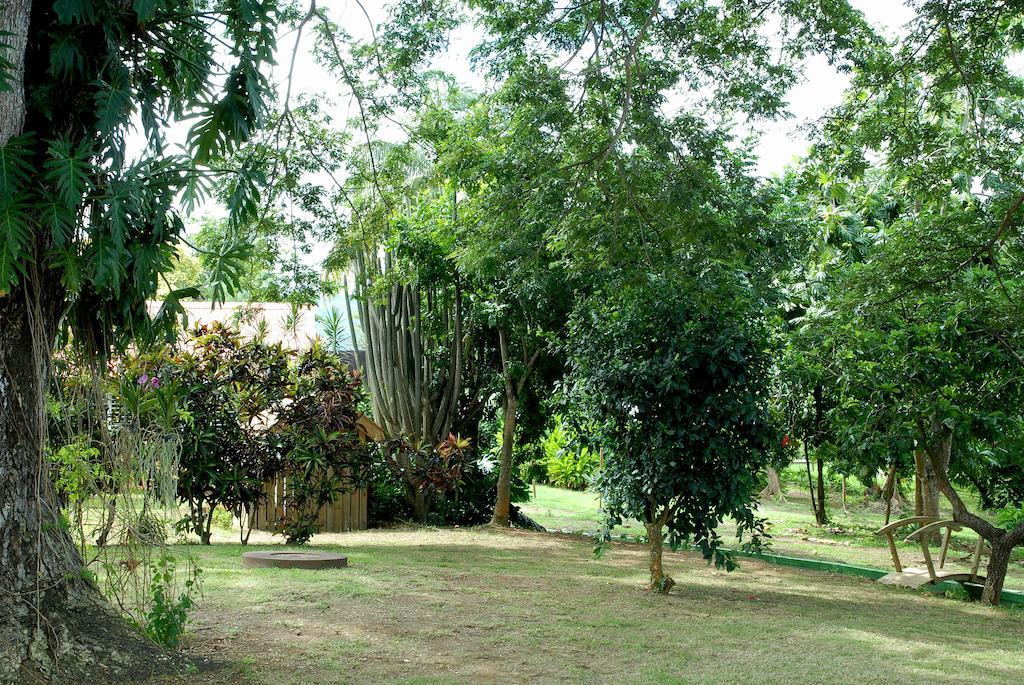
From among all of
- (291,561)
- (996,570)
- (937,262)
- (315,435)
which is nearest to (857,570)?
(996,570)

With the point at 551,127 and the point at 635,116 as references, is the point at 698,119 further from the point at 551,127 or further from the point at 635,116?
the point at 551,127

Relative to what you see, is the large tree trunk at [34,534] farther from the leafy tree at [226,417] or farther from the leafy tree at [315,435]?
the leafy tree at [315,435]

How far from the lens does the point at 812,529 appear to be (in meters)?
16.0

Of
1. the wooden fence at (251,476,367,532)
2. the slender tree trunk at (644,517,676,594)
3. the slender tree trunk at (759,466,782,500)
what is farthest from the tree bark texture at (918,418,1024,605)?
the slender tree trunk at (759,466,782,500)

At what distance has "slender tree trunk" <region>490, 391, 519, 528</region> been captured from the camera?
46.5 ft

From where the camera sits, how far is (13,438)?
507 cm

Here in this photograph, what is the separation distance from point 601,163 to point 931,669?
15.5 feet

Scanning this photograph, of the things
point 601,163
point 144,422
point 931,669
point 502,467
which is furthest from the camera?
point 502,467

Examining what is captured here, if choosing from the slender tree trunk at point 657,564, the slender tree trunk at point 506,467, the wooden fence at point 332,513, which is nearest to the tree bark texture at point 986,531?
the slender tree trunk at point 657,564

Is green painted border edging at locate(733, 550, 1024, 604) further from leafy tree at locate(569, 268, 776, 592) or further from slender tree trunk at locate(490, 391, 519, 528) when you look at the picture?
slender tree trunk at locate(490, 391, 519, 528)

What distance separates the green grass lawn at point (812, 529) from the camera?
12.3 m

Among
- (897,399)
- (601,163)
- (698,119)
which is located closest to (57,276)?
(601,163)

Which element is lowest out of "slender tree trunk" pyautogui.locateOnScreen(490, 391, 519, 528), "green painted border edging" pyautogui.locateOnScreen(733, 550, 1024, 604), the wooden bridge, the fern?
"green painted border edging" pyautogui.locateOnScreen(733, 550, 1024, 604)

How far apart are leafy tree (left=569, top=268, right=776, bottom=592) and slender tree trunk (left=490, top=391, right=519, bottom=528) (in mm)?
5485
